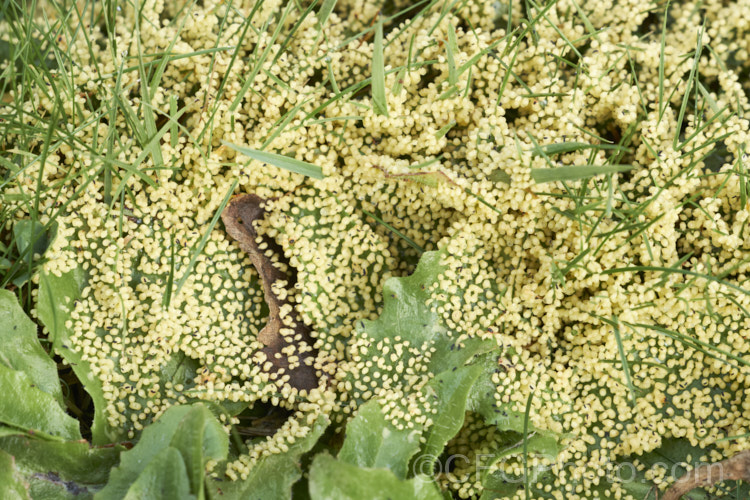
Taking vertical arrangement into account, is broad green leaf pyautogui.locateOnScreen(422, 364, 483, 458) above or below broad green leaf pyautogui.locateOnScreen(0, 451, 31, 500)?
above

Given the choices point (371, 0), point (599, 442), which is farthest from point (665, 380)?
point (371, 0)

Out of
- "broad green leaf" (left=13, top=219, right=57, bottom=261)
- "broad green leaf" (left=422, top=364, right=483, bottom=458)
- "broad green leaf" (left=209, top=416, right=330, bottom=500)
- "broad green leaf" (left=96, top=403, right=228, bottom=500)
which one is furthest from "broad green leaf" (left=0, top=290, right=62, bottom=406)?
"broad green leaf" (left=422, top=364, right=483, bottom=458)

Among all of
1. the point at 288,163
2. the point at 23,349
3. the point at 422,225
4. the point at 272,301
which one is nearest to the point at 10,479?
the point at 23,349

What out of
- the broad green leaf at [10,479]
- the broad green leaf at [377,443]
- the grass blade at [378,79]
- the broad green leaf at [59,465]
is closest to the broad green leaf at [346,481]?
the broad green leaf at [377,443]

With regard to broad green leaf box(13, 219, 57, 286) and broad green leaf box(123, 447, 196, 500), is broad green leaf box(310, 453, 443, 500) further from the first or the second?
broad green leaf box(13, 219, 57, 286)

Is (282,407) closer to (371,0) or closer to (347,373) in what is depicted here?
(347,373)

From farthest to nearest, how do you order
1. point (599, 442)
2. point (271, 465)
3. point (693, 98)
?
point (693, 98)
point (599, 442)
point (271, 465)
